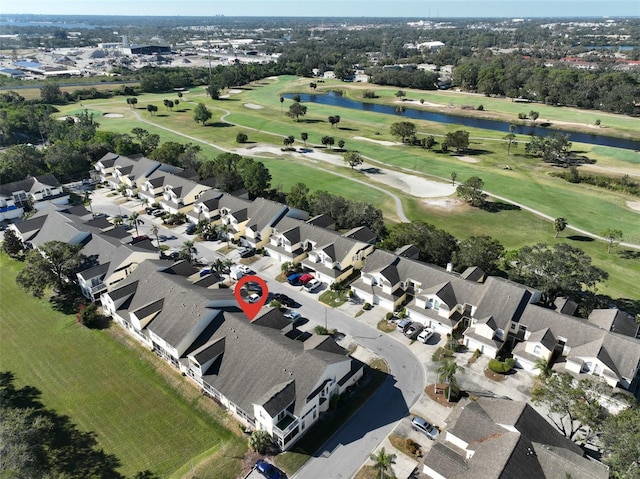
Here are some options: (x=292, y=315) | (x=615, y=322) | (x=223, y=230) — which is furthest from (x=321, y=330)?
(x=615, y=322)

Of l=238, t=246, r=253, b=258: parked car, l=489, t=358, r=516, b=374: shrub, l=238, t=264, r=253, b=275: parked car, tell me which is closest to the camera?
l=489, t=358, r=516, b=374: shrub

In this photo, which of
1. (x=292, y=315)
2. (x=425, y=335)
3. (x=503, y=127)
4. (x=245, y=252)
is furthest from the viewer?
(x=503, y=127)

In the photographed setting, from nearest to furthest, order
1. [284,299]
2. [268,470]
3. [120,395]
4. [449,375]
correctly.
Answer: [268,470] < [449,375] < [120,395] < [284,299]

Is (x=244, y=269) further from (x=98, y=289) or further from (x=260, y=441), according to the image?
(x=260, y=441)

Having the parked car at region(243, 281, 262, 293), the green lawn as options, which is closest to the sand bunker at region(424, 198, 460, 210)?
the parked car at region(243, 281, 262, 293)

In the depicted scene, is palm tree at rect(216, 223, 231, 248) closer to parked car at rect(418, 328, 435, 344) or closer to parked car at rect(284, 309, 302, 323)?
parked car at rect(284, 309, 302, 323)

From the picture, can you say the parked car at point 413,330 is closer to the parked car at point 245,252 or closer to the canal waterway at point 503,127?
the parked car at point 245,252
